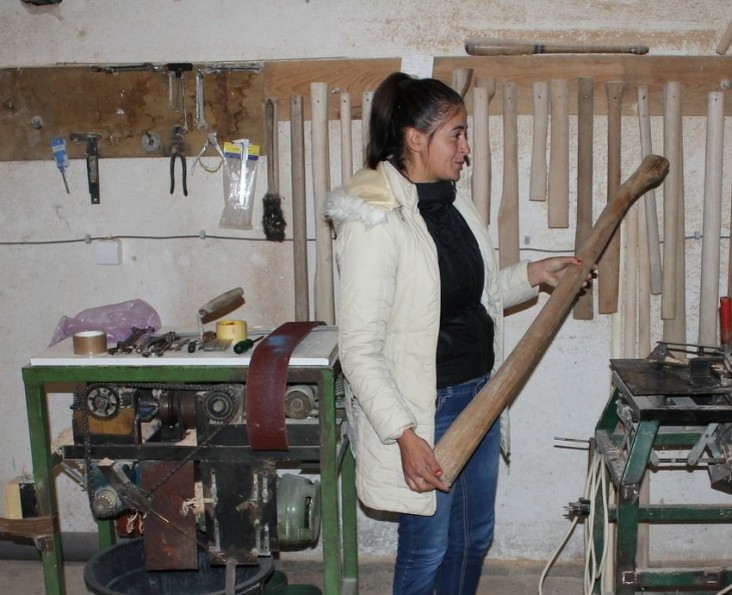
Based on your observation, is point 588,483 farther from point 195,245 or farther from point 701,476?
A: point 195,245

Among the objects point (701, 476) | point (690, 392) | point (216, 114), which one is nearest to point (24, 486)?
point (216, 114)

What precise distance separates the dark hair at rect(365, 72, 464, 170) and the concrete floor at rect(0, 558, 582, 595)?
1582 millimetres

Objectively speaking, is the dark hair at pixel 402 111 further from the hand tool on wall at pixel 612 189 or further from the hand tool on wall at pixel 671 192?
the hand tool on wall at pixel 671 192

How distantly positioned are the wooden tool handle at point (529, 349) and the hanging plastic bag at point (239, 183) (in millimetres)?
1092

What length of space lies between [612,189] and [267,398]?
50.1 inches

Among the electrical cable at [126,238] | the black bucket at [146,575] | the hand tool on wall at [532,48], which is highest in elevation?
the hand tool on wall at [532,48]

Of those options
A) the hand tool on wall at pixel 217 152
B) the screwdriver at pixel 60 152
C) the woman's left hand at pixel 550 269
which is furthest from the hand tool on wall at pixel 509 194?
the screwdriver at pixel 60 152

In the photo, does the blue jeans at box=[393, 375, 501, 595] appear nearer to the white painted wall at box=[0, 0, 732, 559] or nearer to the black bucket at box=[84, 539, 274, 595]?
the black bucket at box=[84, 539, 274, 595]

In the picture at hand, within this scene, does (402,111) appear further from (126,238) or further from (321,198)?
(126,238)

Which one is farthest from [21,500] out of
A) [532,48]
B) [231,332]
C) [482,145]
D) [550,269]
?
[532,48]

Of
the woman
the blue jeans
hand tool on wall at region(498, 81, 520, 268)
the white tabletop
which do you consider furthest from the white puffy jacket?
hand tool on wall at region(498, 81, 520, 268)

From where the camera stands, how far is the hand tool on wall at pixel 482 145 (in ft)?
8.09

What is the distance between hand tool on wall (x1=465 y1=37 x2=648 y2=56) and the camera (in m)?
2.47

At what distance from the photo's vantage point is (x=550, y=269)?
2176 mm
